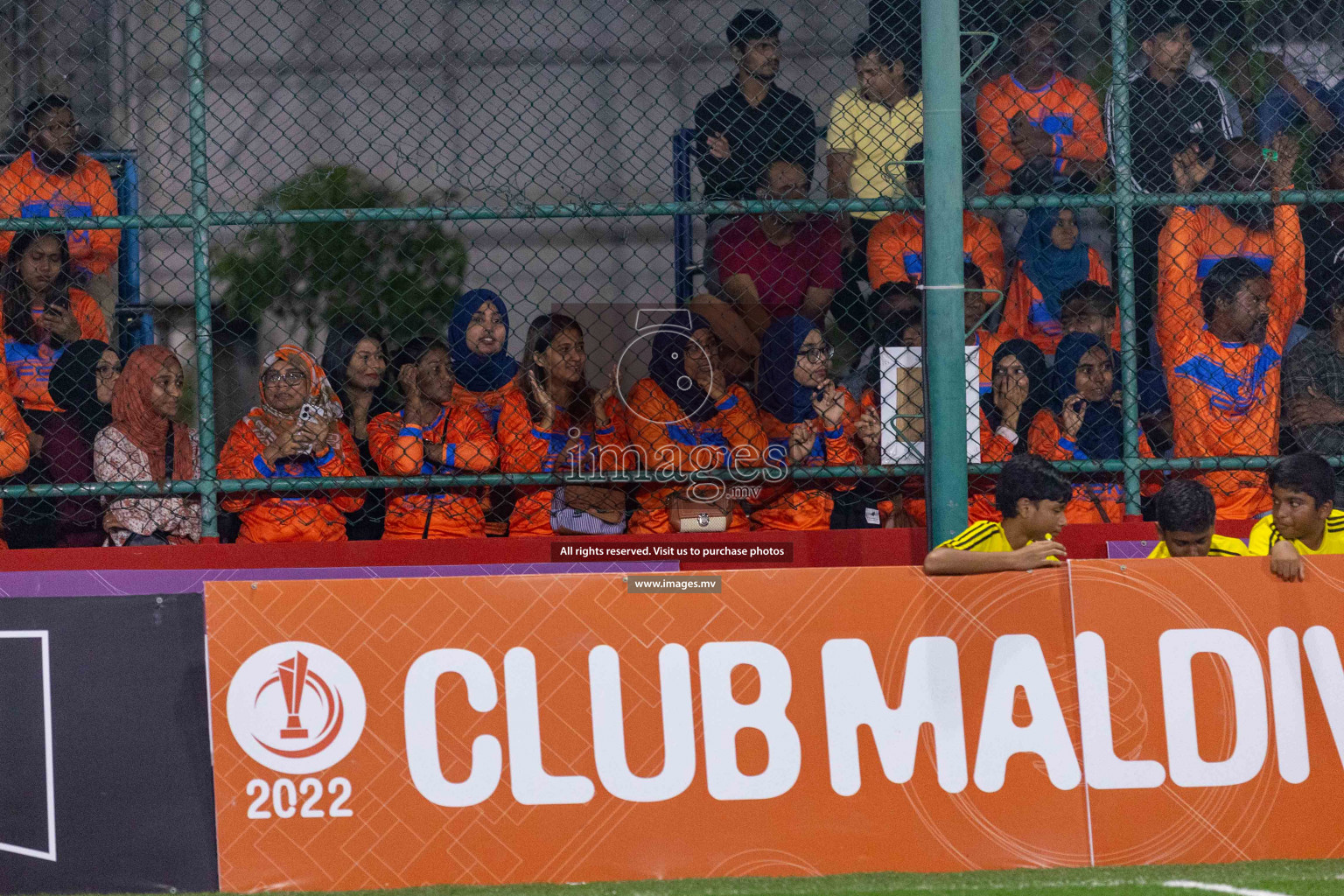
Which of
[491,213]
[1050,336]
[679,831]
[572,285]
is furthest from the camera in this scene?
[572,285]

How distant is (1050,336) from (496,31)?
3174mm

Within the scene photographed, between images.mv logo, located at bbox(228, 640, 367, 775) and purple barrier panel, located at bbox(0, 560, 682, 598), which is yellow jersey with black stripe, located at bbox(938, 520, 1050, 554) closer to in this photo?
purple barrier panel, located at bbox(0, 560, 682, 598)

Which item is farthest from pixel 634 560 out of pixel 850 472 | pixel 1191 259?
pixel 1191 259

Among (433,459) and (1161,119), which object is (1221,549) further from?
(433,459)

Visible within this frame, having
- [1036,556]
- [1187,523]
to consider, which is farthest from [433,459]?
[1187,523]

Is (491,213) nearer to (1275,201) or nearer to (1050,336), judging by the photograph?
(1050,336)

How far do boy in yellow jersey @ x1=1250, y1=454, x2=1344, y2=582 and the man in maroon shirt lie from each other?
184cm

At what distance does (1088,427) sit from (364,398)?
2.96 m

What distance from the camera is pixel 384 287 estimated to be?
720 centimetres

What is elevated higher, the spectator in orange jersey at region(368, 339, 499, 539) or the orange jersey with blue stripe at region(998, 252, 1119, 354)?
the orange jersey with blue stripe at region(998, 252, 1119, 354)

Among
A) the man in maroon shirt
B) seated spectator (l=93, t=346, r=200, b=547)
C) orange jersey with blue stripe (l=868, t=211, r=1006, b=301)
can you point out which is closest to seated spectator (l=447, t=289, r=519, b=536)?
the man in maroon shirt

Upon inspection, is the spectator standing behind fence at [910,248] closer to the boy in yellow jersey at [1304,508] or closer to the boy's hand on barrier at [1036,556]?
the boy in yellow jersey at [1304,508]

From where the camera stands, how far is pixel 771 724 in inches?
174

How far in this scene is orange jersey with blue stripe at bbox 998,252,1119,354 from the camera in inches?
242
